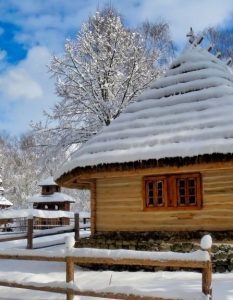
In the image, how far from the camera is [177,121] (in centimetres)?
1212

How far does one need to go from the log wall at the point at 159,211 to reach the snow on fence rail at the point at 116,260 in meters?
4.33

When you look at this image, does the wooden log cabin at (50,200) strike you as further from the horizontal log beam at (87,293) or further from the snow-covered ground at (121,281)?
the horizontal log beam at (87,293)

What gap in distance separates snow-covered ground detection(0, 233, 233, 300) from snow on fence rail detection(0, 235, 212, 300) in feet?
0.39

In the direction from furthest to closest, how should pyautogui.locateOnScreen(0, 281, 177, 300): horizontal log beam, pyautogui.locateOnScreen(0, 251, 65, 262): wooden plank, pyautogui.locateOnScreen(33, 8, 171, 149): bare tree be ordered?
pyautogui.locateOnScreen(33, 8, 171, 149): bare tree
pyautogui.locateOnScreen(0, 251, 65, 262): wooden plank
pyautogui.locateOnScreen(0, 281, 177, 300): horizontal log beam

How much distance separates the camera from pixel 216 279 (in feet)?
31.5

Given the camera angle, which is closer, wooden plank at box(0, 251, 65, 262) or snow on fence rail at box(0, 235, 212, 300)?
snow on fence rail at box(0, 235, 212, 300)

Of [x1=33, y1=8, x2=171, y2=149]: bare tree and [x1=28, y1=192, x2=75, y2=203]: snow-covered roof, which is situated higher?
[x1=33, y1=8, x2=171, y2=149]: bare tree

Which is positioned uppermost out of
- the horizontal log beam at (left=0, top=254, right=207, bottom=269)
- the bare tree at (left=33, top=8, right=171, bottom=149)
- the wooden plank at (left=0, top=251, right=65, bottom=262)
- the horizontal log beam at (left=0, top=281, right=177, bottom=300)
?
the bare tree at (left=33, top=8, right=171, bottom=149)

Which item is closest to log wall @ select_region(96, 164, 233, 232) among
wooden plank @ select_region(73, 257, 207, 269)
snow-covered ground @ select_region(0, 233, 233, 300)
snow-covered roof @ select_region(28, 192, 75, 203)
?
snow-covered ground @ select_region(0, 233, 233, 300)

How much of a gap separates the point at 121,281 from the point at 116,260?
120 inches

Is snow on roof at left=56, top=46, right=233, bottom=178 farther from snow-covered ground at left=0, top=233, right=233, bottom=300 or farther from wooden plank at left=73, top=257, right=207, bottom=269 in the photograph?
wooden plank at left=73, top=257, right=207, bottom=269

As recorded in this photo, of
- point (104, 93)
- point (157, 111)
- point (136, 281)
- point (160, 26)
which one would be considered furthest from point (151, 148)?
point (160, 26)

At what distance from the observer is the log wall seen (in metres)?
11.2

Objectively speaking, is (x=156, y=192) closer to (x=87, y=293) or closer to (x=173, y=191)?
(x=173, y=191)
